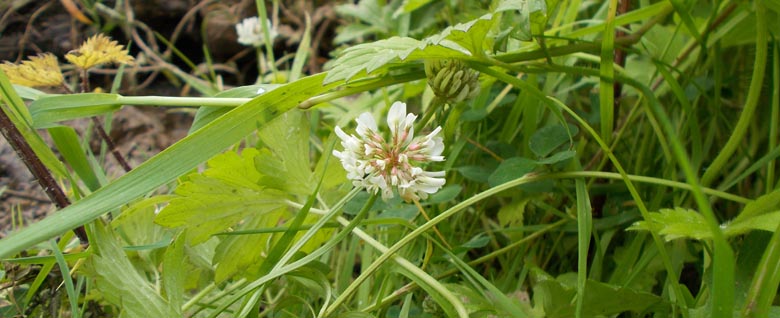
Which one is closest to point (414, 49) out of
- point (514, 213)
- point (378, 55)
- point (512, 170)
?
point (378, 55)

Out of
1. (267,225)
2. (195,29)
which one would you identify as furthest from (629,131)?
(195,29)

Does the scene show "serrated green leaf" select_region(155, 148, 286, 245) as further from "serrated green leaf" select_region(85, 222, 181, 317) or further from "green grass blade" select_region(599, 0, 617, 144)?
"green grass blade" select_region(599, 0, 617, 144)

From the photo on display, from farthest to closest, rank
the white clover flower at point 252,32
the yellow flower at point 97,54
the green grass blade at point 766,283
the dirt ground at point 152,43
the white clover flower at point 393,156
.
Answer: the white clover flower at point 252,32, the dirt ground at point 152,43, the yellow flower at point 97,54, the white clover flower at point 393,156, the green grass blade at point 766,283

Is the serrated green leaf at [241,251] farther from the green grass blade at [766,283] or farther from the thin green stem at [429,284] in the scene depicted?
the green grass blade at [766,283]

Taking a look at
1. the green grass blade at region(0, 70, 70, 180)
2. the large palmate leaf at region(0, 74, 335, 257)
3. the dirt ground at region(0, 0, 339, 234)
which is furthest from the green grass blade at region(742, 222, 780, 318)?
the dirt ground at region(0, 0, 339, 234)

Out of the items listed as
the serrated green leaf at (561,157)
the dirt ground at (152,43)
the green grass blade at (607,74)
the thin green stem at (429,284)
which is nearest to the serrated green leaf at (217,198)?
the thin green stem at (429,284)

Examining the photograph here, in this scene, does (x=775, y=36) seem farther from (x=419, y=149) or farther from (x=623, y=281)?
(x=419, y=149)
